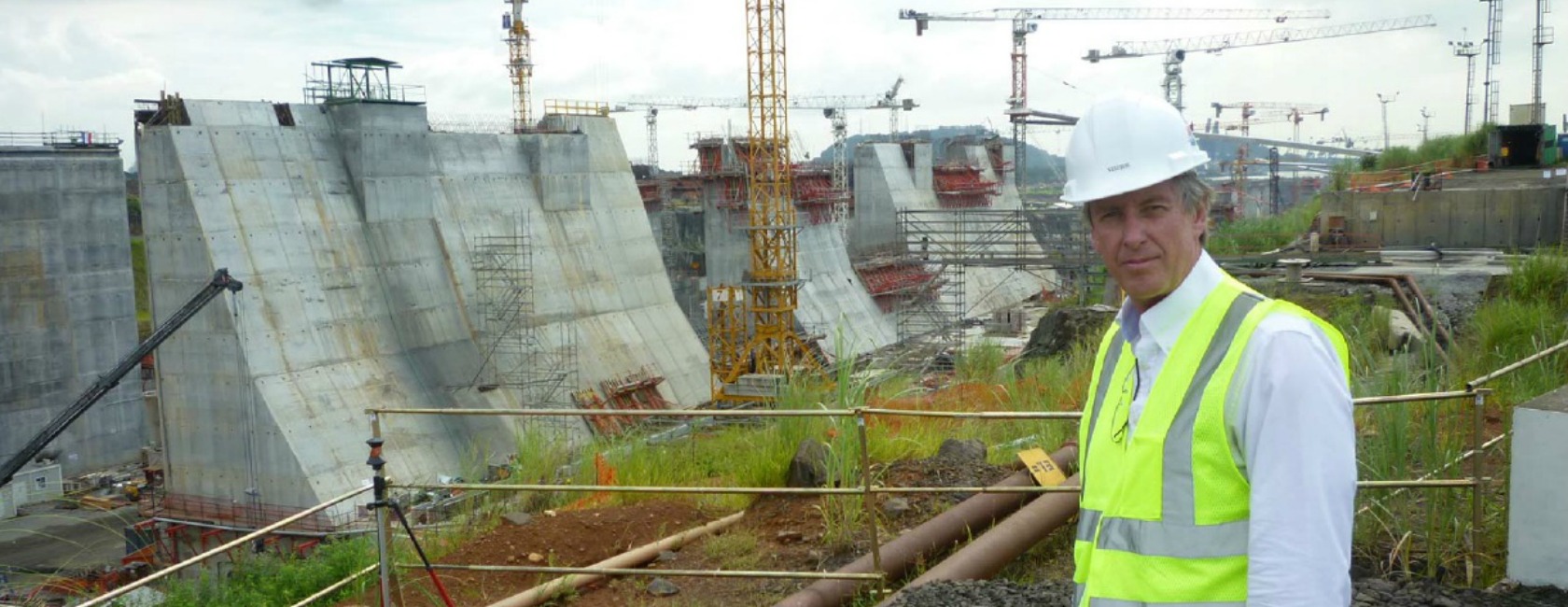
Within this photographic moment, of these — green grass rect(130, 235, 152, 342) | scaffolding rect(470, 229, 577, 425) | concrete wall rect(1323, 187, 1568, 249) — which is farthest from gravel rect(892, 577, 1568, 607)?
green grass rect(130, 235, 152, 342)

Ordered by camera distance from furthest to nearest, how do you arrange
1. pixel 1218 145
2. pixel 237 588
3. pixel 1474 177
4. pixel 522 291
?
pixel 1218 145 → pixel 522 291 → pixel 1474 177 → pixel 237 588

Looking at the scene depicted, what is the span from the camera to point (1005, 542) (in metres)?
4.86

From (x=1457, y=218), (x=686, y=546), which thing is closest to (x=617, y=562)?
(x=686, y=546)

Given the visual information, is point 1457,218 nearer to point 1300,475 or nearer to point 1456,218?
point 1456,218

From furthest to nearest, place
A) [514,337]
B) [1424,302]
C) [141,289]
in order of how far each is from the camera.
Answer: [141,289], [514,337], [1424,302]

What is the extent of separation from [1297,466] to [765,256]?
29.6 m

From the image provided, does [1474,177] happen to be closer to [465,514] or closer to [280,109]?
[465,514]

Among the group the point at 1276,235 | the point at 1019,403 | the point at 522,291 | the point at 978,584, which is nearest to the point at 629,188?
the point at 522,291

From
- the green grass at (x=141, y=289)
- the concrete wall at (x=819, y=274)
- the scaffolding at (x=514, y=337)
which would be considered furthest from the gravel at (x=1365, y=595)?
the green grass at (x=141, y=289)

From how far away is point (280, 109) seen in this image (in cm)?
2198

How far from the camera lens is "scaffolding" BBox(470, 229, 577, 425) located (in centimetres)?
2416

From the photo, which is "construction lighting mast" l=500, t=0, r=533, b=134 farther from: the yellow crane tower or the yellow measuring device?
the yellow measuring device

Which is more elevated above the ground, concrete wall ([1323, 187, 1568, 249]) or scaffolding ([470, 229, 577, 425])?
concrete wall ([1323, 187, 1568, 249])

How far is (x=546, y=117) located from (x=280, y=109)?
28.2ft
